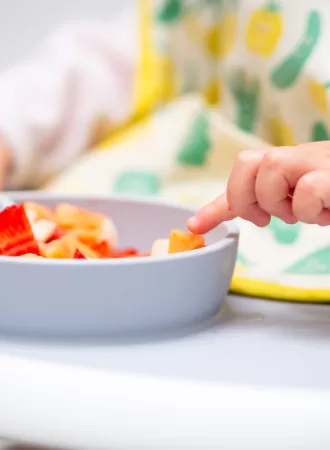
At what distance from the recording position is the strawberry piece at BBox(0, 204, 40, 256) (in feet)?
1.55

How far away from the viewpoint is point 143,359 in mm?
409

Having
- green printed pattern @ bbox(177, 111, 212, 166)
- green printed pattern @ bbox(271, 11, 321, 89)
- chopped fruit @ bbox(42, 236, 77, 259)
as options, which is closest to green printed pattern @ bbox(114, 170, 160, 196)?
green printed pattern @ bbox(177, 111, 212, 166)

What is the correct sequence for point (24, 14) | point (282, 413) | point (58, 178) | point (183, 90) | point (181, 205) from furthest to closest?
point (24, 14), point (183, 90), point (58, 178), point (181, 205), point (282, 413)

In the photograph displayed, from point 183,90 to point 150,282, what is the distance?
54cm

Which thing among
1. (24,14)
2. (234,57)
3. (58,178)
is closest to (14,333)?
(58,178)

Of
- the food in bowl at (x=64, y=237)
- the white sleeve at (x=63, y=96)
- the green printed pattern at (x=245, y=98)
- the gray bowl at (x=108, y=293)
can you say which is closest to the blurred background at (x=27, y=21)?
the white sleeve at (x=63, y=96)

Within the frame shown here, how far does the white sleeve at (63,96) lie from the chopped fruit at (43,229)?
12.4 inches

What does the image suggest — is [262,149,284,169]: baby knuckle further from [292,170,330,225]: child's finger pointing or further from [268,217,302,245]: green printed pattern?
[268,217,302,245]: green printed pattern

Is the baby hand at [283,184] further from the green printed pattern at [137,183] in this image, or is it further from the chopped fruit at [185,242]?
the green printed pattern at [137,183]

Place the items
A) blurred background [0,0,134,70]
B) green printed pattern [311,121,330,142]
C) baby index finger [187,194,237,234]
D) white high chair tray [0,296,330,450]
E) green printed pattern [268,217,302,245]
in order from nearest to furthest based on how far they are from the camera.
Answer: white high chair tray [0,296,330,450]
baby index finger [187,194,237,234]
green printed pattern [268,217,302,245]
green printed pattern [311,121,330,142]
blurred background [0,0,134,70]

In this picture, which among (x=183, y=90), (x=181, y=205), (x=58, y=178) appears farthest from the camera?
(x=183, y=90)

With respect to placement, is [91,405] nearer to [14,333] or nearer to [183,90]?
[14,333]

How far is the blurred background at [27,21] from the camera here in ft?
3.59

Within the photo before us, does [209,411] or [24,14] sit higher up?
[24,14]
